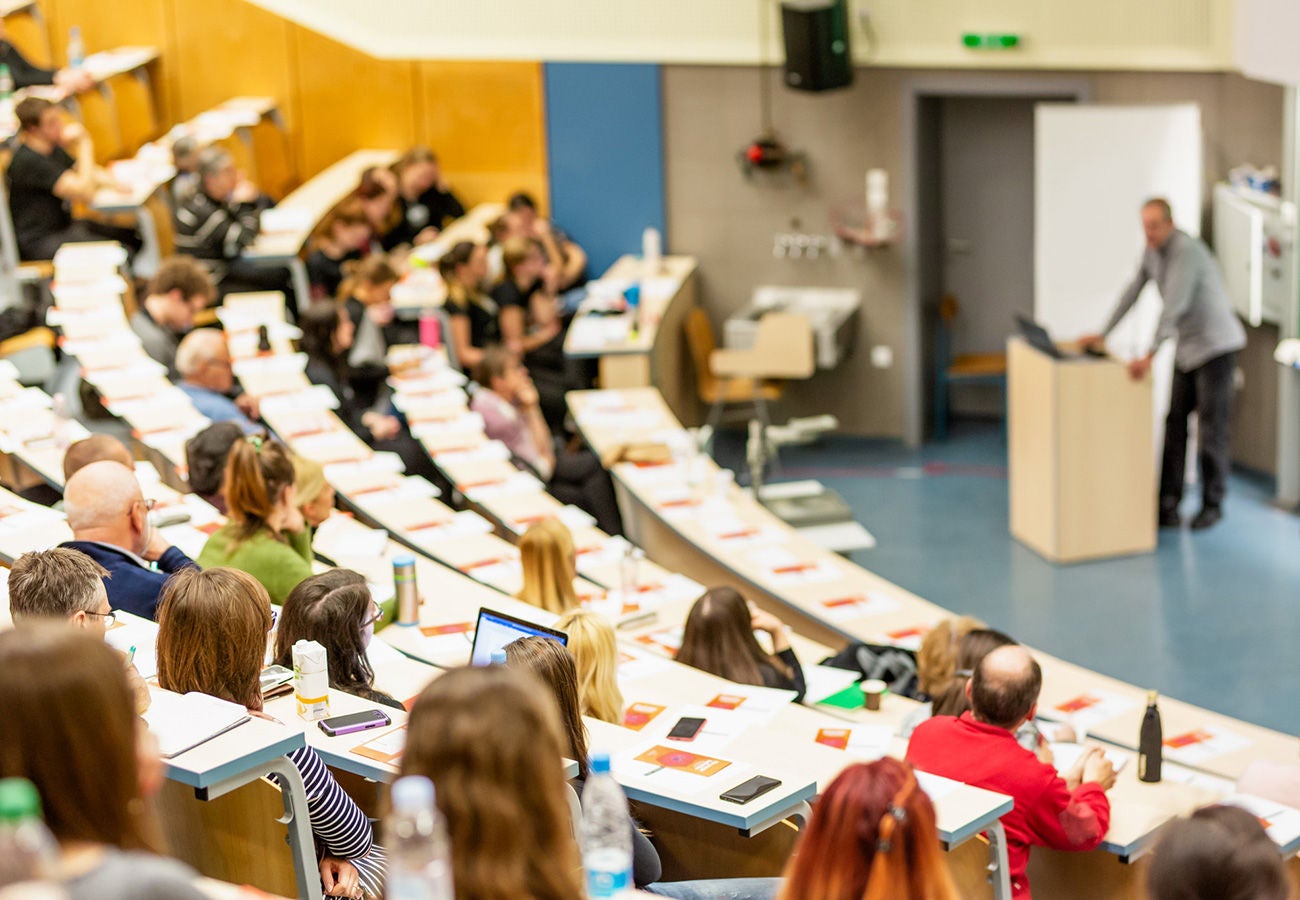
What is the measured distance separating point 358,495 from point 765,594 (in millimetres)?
1795

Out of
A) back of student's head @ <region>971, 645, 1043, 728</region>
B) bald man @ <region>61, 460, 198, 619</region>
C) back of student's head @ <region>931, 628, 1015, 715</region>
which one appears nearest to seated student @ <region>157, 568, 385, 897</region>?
bald man @ <region>61, 460, 198, 619</region>

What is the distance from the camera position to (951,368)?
35.5 feet

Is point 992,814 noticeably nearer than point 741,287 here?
Yes

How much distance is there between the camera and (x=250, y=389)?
7.64 m

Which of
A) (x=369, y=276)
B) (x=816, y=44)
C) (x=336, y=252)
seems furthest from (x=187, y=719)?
(x=816, y=44)

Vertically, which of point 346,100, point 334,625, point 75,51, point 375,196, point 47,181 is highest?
point 75,51

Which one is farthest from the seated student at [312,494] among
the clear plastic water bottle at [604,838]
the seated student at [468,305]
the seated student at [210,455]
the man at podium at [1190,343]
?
the man at podium at [1190,343]

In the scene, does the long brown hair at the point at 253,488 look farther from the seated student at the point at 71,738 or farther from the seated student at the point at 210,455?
the seated student at the point at 71,738

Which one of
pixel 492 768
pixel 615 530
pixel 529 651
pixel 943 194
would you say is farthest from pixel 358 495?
pixel 943 194

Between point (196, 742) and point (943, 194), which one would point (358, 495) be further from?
point (943, 194)

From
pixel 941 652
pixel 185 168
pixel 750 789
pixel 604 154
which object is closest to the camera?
pixel 750 789

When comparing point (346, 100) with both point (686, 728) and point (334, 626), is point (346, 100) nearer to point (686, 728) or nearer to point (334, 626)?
point (334, 626)

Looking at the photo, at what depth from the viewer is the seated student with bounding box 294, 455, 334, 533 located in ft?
18.8

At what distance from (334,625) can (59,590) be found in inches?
27.7
